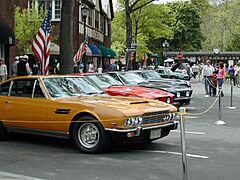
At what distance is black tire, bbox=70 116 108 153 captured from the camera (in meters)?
8.05

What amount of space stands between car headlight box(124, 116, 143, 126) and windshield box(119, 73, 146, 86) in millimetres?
7811

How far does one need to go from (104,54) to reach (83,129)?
37.1 m

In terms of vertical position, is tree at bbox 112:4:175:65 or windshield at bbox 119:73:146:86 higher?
tree at bbox 112:4:175:65

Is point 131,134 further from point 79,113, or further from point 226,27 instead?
point 226,27

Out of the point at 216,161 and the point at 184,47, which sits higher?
the point at 184,47

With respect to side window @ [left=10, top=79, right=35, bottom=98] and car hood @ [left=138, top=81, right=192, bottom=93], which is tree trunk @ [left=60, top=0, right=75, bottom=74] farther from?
side window @ [left=10, top=79, right=35, bottom=98]

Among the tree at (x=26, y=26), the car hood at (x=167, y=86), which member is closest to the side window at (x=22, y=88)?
the car hood at (x=167, y=86)

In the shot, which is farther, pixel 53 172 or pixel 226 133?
pixel 226 133

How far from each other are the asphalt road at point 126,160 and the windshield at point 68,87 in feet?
3.59

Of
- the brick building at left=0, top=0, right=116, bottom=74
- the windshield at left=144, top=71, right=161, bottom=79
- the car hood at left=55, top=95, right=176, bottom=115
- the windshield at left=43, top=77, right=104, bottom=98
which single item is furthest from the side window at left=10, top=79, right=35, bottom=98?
the brick building at left=0, top=0, right=116, bottom=74

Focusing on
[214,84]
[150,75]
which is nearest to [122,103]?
[150,75]

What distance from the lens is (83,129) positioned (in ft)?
27.3

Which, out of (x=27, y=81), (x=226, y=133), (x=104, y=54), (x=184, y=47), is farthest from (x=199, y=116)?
(x=184, y=47)

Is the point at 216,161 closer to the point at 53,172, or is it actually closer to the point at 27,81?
the point at 53,172
